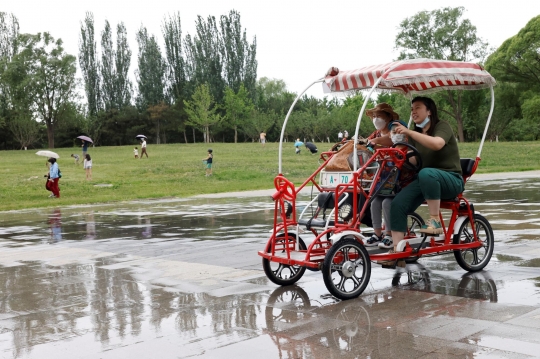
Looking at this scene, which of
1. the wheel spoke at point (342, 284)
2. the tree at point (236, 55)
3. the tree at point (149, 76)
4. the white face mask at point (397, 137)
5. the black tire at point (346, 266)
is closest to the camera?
the black tire at point (346, 266)

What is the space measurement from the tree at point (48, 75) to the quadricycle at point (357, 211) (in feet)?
239

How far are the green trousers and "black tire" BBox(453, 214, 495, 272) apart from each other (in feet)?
2.40

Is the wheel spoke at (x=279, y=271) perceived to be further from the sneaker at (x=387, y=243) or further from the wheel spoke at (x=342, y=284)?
the sneaker at (x=387, y=243)

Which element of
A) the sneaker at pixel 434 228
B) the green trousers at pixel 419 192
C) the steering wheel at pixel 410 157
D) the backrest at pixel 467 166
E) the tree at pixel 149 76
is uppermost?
the tree at pixel 149 76

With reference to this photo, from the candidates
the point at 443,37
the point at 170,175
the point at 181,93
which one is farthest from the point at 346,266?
the point at 181,93

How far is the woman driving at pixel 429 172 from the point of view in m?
7.03

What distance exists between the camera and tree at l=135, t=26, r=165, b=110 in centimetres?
8862

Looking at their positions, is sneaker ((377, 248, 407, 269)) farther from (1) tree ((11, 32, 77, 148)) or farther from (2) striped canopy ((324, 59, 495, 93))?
(1) tree ((11, 32, 77, 148))

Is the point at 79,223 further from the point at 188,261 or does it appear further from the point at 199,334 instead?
the point at 199,334

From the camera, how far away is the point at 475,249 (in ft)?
25.6

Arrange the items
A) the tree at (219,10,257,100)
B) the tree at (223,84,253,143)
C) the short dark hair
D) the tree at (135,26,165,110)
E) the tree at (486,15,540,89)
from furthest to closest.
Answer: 1. the tree at (219,10,257,100)
2. the tree at (135,26,165,110)
3. the tree at (223,84,253,143)
4. the tree at (486,15,540,89)
5. the short dark hair

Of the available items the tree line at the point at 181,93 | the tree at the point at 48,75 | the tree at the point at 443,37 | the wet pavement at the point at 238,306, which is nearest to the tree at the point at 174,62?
the tree line at the point at 181,93

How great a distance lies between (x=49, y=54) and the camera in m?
77.1

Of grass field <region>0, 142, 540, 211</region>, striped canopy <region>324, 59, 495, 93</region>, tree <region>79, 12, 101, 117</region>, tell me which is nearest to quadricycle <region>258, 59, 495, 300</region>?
striped canopy <region>324, 59, 495, 93</region>
